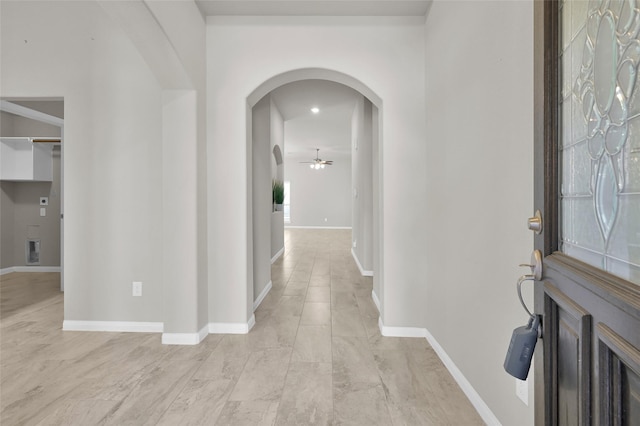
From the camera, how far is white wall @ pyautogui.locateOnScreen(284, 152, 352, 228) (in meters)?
13.3

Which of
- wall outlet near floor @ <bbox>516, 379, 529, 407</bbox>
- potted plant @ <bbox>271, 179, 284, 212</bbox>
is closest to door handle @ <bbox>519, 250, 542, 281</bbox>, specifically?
wall outlet near floor @ <bbox>516, 379, 529, 407</bbox>

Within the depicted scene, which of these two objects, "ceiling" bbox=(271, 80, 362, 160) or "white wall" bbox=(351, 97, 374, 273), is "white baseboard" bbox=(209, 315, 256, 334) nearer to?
"white wall" bbox=(351, 97, 374, 273)

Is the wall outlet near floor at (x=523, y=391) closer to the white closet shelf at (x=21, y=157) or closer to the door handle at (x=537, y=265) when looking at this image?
the door handle at (x=537, y=265)

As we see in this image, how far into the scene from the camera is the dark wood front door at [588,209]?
0.61 metres

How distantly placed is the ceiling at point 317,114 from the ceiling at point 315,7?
1679 mm

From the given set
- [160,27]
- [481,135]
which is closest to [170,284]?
[160,27]

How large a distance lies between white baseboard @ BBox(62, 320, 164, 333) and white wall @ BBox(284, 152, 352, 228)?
1064cm

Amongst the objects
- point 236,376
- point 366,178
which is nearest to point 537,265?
point 236,376

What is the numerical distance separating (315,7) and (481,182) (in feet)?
6.58

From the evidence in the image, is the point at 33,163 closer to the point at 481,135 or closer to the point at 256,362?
the point at 256,362

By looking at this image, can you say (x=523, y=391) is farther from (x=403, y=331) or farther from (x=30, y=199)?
Result: (x=30, y=199)

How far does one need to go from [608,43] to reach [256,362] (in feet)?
7.89

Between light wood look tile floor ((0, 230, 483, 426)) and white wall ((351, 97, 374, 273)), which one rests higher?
white wall ((351, 97, 374, 273))

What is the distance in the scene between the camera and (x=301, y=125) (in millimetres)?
7445
